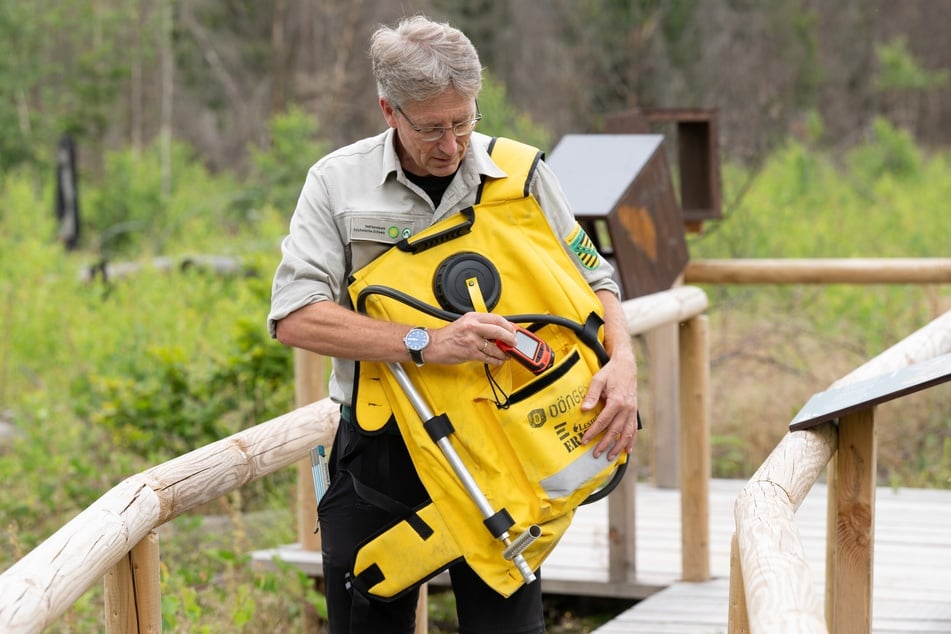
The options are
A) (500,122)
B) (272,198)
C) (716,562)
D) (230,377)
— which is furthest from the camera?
(272,198)

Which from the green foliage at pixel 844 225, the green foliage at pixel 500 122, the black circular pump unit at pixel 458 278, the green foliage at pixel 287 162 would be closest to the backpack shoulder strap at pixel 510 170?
the black circular pump unit at pixel 458 278

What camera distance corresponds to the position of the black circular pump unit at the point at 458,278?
2.22 m

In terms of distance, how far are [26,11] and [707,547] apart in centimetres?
A: 1279

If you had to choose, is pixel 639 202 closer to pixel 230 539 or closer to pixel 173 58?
pixel 230 539

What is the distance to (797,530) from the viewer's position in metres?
1.80

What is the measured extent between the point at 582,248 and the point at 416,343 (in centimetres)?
45

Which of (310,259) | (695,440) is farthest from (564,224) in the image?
(695,440)

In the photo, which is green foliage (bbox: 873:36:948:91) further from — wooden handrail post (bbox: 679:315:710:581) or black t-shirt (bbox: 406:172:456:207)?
black t-shirt (bbox: 406:172:456:207)

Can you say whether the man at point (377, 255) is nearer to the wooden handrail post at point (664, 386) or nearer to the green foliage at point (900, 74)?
the wooden handrail post at point (664, 386)

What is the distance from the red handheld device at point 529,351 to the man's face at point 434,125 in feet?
1.04

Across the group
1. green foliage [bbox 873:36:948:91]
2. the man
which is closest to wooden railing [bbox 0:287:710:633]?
the man

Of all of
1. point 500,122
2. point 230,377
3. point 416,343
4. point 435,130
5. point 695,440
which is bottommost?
point 230,377

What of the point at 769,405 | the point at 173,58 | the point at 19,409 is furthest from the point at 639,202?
the point at 173,58

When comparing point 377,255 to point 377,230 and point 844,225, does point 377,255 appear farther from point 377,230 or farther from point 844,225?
point 844,225
